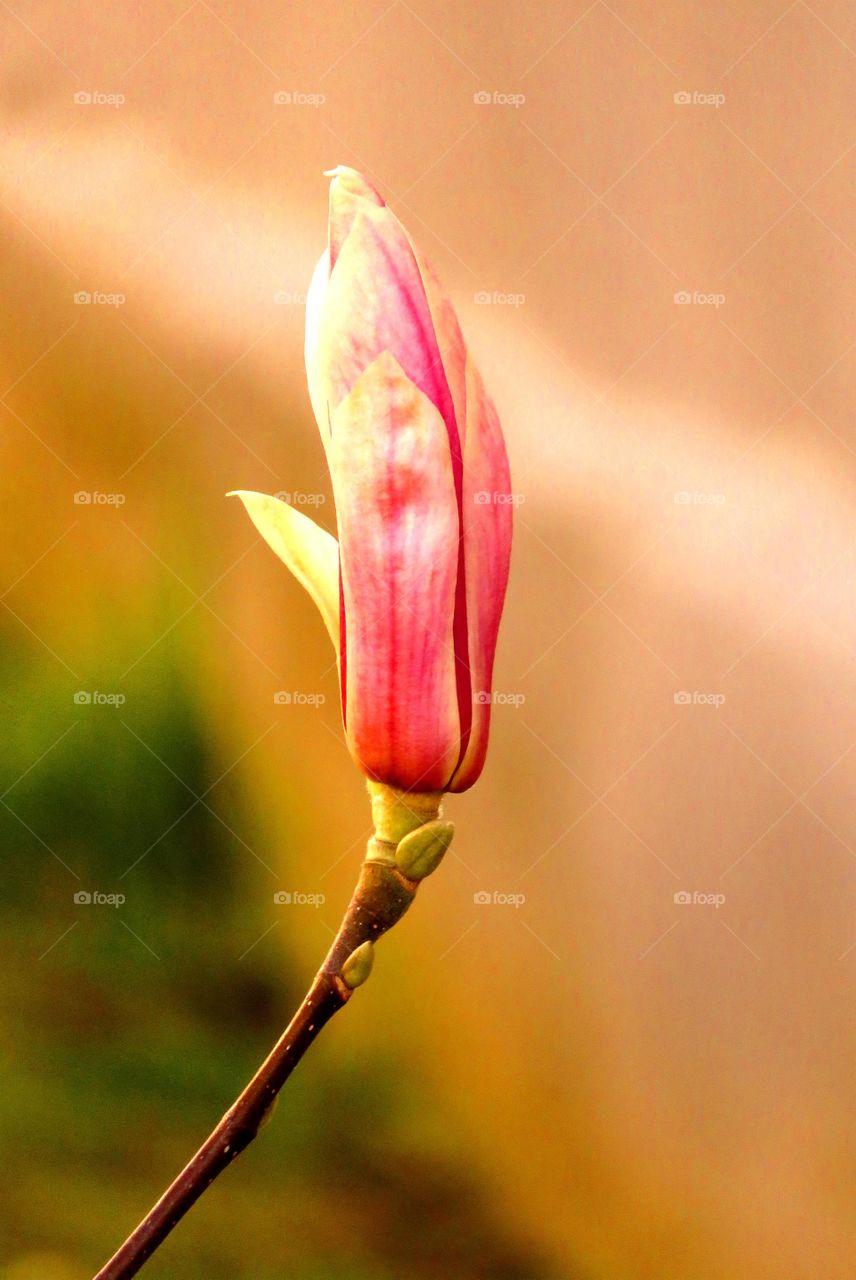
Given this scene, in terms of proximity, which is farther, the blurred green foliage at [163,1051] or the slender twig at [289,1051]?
the blurred green foliage at [163,1051]

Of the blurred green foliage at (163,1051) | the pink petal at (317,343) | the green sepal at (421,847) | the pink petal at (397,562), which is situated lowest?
the blurred green foliage at (163,1051)

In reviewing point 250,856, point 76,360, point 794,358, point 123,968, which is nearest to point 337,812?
point 250,856

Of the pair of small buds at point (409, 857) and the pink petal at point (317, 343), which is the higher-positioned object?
the pink petal at point (317, 343)

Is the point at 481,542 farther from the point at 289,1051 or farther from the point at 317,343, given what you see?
the point at 289,1051

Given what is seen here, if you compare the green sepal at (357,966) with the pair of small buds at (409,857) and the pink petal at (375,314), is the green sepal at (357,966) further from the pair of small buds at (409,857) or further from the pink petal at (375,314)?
the pink petal at (375,314)

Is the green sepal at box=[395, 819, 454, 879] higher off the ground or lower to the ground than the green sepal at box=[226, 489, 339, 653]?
lower

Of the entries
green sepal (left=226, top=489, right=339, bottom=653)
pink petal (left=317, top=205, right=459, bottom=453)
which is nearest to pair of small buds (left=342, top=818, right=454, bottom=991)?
green sepal (left=226, top=489, right=339, bottom=653)

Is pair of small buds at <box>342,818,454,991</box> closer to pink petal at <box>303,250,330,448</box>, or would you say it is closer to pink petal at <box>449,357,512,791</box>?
pink petal at <box>449,357,512,791</box>

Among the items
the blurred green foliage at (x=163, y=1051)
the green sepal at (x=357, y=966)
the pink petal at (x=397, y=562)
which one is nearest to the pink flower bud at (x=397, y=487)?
the pink petal at (x=397, y=562)

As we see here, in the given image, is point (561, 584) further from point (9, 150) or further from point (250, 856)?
point (9, 150)
